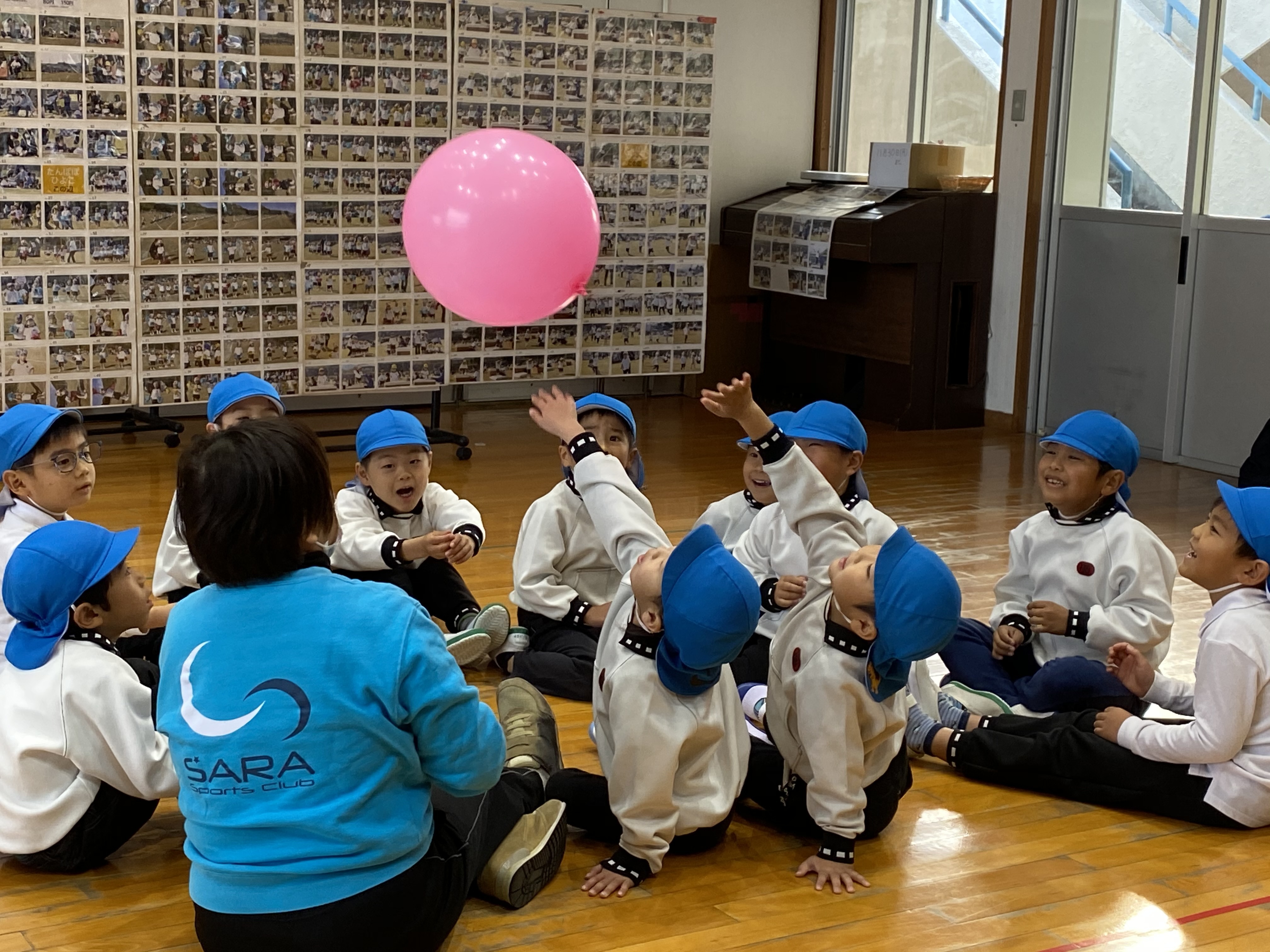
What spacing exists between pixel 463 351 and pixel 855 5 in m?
2.91

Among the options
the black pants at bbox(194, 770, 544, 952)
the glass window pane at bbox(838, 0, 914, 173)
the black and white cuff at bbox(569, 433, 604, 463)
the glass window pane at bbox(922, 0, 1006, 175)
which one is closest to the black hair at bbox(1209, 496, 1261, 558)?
the black and white cuff at bbox(569, 433, 604, 463)

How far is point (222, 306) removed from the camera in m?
5.66

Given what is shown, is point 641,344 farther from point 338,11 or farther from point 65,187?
point 65,187

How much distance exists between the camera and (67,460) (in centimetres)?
273

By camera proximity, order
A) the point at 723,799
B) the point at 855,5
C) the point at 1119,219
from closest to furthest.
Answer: the point at 723,799
the point at 1119,219
the point at 855,5

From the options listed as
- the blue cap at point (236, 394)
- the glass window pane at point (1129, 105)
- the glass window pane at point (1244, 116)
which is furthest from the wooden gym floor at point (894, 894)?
the glass window pane at point (1129, 105)

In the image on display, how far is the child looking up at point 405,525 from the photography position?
322cm

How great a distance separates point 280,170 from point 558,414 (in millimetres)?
3666

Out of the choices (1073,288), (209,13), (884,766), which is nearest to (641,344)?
(1073,288)

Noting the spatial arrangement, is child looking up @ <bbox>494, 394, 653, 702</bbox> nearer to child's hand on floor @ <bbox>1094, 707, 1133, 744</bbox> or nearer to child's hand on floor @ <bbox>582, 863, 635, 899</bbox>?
child's hand on floor @ <bbox>582, 863, 635, 899</bbox>

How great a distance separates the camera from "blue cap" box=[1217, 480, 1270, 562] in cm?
237

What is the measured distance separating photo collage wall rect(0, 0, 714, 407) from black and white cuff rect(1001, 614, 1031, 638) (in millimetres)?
3616

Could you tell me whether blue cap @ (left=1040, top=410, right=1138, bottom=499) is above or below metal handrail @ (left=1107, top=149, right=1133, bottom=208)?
below

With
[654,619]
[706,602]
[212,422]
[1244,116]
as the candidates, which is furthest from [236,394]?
[1244,116]
